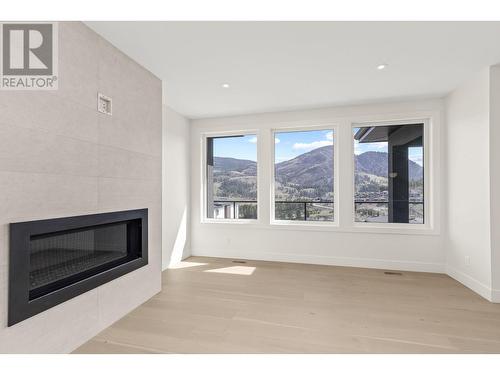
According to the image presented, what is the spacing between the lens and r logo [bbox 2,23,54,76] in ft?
5.47

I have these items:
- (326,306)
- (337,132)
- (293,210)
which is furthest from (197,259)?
(337,132)

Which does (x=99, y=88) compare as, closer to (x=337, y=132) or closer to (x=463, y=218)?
(x=337, y=132)

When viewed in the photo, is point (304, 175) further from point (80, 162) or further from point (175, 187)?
point (80, 162)

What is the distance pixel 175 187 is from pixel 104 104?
2.19 metres

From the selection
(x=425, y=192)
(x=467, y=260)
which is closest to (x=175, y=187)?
(x=425, y=192)


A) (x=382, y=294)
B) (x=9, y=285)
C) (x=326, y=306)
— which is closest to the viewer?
(x=9, y=285)

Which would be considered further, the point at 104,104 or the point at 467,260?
the point at 467,260

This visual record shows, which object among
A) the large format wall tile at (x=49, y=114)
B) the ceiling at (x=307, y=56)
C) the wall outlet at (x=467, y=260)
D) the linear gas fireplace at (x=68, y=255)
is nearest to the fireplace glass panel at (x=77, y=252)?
the linear gas fireplace at (x=68, y=255)

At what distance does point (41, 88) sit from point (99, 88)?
50 centimetres

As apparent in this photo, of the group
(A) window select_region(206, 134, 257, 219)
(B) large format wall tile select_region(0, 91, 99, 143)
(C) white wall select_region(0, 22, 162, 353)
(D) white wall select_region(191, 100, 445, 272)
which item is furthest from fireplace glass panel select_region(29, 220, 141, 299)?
(A) window select_region(206, 134, 257, 219)

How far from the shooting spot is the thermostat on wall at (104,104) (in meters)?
2.21

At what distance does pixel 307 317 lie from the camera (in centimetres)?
246

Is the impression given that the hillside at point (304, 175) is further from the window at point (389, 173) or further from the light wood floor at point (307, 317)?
the light wood floor at point (307, 317)
